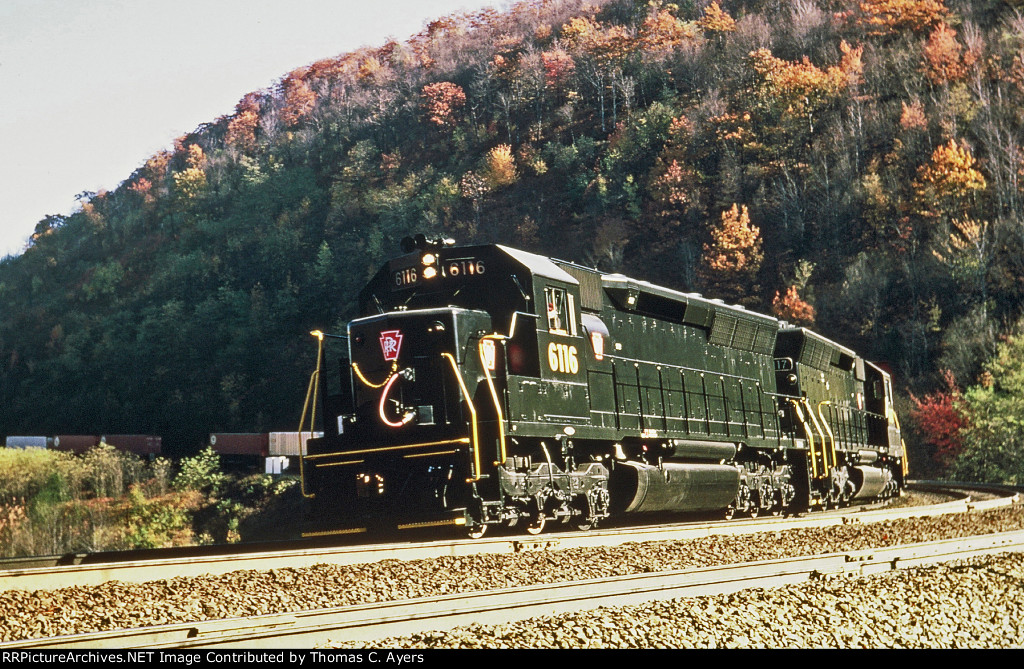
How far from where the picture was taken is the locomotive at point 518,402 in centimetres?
1238

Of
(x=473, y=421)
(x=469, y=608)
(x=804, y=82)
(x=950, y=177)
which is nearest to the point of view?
(x=469, y=608)

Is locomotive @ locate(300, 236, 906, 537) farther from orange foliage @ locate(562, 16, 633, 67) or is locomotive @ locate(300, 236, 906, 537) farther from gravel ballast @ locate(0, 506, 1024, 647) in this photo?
orange foliage @ locate(562, 16, 633, 67)

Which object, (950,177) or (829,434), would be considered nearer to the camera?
(829,434)

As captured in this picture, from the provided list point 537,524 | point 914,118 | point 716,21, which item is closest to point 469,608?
point 537,524

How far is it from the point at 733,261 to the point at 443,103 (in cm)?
3094

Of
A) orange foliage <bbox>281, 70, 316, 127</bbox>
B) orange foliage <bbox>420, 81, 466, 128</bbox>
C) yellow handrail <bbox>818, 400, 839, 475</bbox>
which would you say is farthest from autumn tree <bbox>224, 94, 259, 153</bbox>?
yellow handrail <bbox>818, 400, 839, 475</bbox>

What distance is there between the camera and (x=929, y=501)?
2397cm

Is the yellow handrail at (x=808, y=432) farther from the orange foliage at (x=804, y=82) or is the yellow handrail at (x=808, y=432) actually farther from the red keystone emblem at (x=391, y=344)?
the orange foliage at (x=804, y=82)

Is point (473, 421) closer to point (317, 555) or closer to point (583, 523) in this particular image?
point (317, 555)

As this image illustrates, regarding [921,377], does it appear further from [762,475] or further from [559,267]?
[559,267]

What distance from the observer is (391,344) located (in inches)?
508

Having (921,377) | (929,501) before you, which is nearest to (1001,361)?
(921,377)

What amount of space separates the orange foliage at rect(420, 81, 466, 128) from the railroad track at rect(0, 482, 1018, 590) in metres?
65.1

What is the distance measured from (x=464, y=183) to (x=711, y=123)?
16580mm
